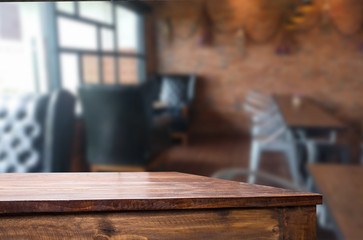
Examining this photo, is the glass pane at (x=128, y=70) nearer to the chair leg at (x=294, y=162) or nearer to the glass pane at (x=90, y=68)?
the glass pane at (x=90, y=68)

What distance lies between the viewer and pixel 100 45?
367 centimetres

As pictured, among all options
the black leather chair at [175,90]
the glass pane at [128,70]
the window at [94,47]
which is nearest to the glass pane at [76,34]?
the window at [94,47]

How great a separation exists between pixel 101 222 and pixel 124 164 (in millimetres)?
2423

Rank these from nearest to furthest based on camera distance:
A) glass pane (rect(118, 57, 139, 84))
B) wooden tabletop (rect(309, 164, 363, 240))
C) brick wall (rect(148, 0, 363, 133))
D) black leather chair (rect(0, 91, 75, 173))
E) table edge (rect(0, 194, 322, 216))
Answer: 1. table edge (rect(0, 194, 322, 216))
2. wooden tabletop (rect(309, 164, 363, 240))
3. black leather chair (rect(0, 91, 75, 173))
4. glass pane (rect(118, 57, 139, 84))
5. brick wall (rect(148, 0, 363, 133))

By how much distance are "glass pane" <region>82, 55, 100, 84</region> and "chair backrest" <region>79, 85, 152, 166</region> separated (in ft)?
2.19

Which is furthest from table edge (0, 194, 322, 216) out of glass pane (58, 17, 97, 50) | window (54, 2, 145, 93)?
glass pane (58, 17, 97, 50)

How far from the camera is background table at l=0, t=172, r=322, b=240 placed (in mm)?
335

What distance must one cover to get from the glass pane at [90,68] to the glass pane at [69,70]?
0.12 m

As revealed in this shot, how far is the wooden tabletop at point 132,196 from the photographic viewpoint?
0.33 metres

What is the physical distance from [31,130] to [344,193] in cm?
148

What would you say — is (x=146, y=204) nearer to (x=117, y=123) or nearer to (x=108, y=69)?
(x=117, y=123)

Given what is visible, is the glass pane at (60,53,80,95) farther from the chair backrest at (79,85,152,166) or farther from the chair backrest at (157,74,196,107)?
the chair backrest at (157,74,196,107)

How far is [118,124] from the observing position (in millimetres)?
2682

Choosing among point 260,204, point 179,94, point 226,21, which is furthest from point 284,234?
point 226,21
